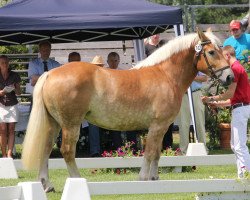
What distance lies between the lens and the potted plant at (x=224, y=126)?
1502 centimetres

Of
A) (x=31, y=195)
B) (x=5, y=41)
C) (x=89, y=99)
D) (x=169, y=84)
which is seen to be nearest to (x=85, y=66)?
(x=89, y=99)

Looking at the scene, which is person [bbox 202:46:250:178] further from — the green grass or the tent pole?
the tent pole

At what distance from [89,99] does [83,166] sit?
3.67ft

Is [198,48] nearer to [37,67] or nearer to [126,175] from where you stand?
[126,175]

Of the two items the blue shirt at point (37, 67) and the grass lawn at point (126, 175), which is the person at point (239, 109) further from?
the blue shirt at point (37, 67)

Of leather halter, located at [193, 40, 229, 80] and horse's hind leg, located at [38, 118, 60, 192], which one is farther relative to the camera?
leather halter, located at [193, 40, 229, 80]

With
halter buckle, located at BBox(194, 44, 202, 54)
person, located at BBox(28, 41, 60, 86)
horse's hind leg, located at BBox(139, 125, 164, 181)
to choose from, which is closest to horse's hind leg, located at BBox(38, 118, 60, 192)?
horse's hind leg, located at BBox(139, 125, 164, 181)

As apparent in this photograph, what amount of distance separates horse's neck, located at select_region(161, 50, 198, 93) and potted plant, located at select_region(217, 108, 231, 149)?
16.5ft

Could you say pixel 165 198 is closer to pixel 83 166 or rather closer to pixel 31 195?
pixel 83 166

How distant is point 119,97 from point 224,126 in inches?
228

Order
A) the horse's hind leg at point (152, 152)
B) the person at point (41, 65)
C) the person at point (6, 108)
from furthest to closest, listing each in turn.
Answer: the person at point (41, 65), the person at point (6, 108), the horse's hind leg at point (152, 152)

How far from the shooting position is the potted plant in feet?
49.3

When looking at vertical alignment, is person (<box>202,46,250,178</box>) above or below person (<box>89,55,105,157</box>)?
above

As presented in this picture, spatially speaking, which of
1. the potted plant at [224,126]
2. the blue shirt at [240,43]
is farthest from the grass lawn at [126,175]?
the potted plant at [224,126]
